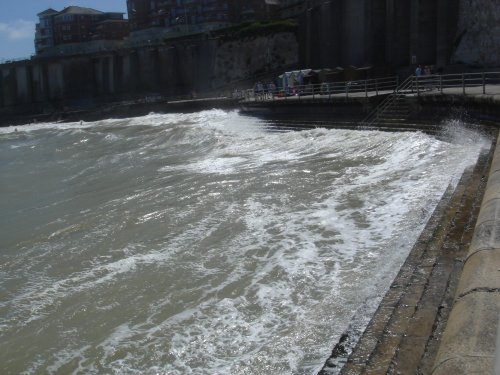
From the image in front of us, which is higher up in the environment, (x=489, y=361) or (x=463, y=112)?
(x=463, y=112)

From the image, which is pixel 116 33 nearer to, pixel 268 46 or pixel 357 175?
pixel 268 46

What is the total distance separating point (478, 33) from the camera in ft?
94.8

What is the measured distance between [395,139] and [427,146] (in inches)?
68.4

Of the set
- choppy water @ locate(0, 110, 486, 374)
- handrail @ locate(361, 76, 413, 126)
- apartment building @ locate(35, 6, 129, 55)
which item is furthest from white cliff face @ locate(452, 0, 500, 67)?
apartment building @ locate(35, 6, 129, 55)

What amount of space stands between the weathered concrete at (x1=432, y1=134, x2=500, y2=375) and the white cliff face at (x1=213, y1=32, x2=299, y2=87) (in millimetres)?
53699

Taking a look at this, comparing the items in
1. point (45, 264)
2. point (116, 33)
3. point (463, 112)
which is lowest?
point (45, 264)

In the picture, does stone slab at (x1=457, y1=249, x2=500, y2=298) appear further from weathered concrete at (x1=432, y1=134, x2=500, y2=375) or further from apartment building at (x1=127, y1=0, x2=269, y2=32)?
apartment building at (x1=127, y1=0, x2=269, y2=32)

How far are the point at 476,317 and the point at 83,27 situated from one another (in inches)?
4206

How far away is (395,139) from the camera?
17766 mm

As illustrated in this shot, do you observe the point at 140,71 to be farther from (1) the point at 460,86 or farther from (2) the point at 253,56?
(1) the point at 460,86

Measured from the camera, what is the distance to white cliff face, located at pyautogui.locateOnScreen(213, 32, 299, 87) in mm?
58031

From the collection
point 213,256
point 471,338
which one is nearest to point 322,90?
point 213,256

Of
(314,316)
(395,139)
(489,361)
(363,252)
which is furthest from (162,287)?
(395,139)

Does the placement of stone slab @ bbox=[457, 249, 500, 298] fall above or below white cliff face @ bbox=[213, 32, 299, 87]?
below
